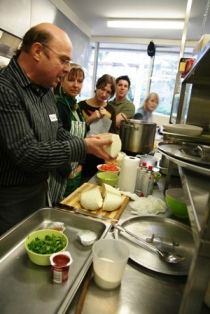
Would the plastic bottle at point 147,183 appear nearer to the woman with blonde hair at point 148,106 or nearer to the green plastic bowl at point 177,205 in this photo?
the green plastic bowl at point 177,205

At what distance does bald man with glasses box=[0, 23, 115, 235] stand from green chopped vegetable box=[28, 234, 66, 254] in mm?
277

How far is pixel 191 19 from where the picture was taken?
3219 millimetres

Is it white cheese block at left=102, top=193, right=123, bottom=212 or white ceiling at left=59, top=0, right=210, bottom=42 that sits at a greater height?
white ceiling at left=59, top=0, right=210, bottom=42

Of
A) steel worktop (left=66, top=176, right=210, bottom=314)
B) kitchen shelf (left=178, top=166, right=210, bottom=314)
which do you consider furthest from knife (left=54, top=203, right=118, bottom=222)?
kitchen shelf (left=178, top=166, right=210, bottom=314)

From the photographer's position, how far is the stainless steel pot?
1760mm

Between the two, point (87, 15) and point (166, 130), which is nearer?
point (166, 130)

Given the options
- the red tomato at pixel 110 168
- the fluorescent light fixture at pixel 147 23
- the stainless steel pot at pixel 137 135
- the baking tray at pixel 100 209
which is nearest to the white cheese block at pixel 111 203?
the baking tray at pixel 100 209

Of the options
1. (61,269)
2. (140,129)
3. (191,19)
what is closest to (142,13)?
(191,19)

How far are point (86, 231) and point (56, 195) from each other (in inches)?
25.1

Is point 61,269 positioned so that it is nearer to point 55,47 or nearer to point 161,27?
point 55,47

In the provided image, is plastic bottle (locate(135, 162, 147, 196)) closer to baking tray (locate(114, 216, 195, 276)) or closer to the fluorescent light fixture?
baking tray (locate(114, 216, 195, 276))

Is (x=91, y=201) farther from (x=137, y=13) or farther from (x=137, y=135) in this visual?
(x=137, y=13)

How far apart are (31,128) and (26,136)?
0.43 feet

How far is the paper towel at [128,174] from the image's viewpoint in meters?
1.25
